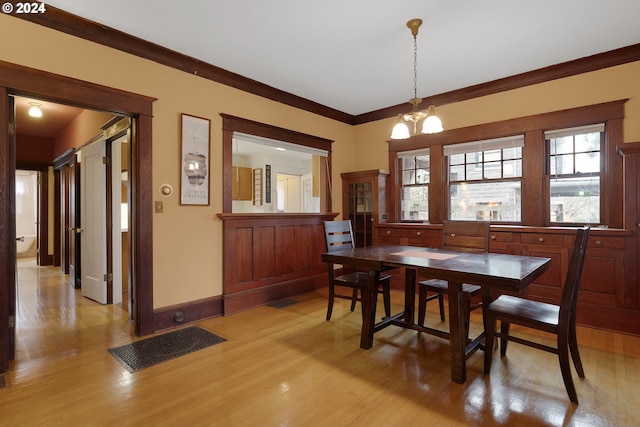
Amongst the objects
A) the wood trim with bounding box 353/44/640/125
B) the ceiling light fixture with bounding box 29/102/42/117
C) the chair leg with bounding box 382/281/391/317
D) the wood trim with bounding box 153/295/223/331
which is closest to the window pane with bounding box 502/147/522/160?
the wood trim with bounding box 353/44/640/125

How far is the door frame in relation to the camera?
224 cm

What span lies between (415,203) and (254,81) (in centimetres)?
284

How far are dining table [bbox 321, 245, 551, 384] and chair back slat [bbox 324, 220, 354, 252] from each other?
1.50 feet

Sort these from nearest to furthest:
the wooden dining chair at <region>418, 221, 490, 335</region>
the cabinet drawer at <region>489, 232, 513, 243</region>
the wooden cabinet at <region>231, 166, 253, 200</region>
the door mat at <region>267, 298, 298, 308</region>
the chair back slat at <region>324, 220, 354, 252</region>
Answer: the wooden dining chair at <region>418, 221, 490, 335</region> < the chair back slat at <region>324, 220, 354, 252</region> < the cabinet drawer at <region>489, 232, 513, 243</region> < the door mat at <region>267, 298, 298, 308</region> < the wooden cabinet at <region>231, 166, 253, 200</region>

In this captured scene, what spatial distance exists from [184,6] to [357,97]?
2.53 metres

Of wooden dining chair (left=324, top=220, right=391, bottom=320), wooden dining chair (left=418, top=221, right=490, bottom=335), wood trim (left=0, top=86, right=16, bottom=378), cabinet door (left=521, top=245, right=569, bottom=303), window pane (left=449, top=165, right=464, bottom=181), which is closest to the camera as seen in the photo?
wood trim (left=0, top=86, right=16, bottom=378)

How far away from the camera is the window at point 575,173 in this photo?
3387mm

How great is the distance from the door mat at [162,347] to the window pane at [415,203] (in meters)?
3.21

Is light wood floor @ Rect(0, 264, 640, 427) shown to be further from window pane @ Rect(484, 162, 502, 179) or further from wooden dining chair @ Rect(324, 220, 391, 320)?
window pane @ Rect(484, 162, 502, 179)

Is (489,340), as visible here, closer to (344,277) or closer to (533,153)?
(344,277)

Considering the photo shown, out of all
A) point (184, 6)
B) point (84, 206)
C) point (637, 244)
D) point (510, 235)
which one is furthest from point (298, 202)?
point (637, 244)

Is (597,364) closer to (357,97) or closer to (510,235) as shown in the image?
(510,235)

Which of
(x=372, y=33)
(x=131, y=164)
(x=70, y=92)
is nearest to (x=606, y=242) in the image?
(x=372, y=33)

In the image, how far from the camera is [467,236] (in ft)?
10.4
